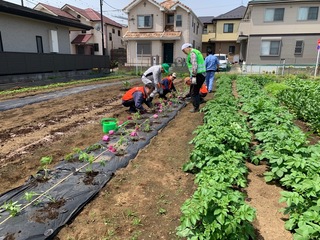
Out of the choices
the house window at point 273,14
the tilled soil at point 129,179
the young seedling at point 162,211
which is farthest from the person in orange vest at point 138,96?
the house window at point 273,14

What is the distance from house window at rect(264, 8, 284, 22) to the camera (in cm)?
2073

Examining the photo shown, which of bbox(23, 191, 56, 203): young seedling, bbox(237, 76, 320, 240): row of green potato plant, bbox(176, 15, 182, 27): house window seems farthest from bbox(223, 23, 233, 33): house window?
bbox(23, 191, 56, 203): young seedling

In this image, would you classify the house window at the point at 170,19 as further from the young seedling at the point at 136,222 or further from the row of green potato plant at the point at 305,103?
the young seedling at the point at 136,222

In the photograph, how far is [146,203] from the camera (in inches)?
110

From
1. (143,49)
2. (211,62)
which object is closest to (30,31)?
(211,62)

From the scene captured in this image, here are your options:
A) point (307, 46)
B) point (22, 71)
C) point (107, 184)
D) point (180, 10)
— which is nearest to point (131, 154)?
point (107, 184)

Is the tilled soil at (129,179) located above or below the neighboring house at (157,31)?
below

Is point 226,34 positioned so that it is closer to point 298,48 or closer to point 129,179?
point 298,48

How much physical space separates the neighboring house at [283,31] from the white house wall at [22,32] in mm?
15537

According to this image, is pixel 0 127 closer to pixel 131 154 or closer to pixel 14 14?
pixel 131 154

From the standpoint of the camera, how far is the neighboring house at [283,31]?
20375mm

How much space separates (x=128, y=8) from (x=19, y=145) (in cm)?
2371

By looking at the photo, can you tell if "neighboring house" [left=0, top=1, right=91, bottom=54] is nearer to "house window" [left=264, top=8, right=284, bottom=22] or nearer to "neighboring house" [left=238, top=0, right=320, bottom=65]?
"neighboring house" [left=238, top=0, right=320, bottom=65]

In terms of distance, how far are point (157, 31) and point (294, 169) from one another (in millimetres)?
24429
